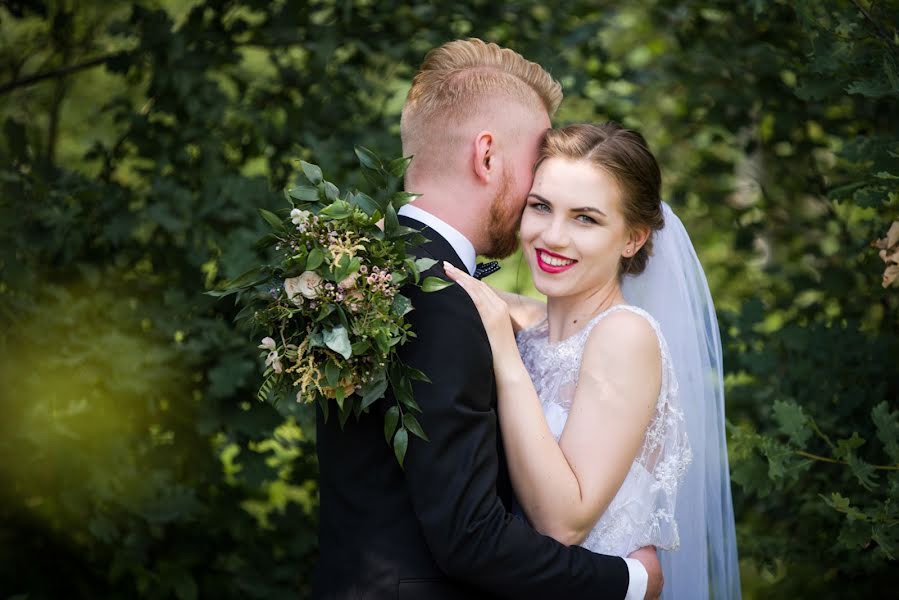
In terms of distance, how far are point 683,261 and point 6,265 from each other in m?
2.69

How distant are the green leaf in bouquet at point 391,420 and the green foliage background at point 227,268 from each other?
1345 mm

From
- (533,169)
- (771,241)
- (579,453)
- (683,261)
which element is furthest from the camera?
(771,241)

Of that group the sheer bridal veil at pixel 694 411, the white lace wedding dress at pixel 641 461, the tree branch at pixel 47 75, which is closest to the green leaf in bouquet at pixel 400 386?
the white lace wedding dress at pixel 641 461

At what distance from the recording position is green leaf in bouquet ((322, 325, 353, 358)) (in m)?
2.21

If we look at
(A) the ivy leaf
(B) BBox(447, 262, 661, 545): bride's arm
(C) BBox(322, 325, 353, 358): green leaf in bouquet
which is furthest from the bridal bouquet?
(A) the ivy leaf

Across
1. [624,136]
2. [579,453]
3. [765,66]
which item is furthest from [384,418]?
[765,66]

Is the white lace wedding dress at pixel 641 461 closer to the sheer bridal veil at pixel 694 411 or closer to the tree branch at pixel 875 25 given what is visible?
the sheer bridal veil at pixel 694 411

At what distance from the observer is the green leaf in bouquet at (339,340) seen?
2.21 meters

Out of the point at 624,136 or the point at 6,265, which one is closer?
the point at 624,136

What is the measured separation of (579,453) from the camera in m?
2.61

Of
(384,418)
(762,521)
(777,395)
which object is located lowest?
(762,521)

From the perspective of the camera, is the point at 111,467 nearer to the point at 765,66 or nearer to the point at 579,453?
the point at 579,453

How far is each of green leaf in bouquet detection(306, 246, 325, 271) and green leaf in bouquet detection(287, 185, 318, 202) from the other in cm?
19

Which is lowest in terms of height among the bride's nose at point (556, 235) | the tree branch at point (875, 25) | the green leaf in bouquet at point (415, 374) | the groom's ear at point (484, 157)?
the green leaf in bouquet at point (415, 374)
